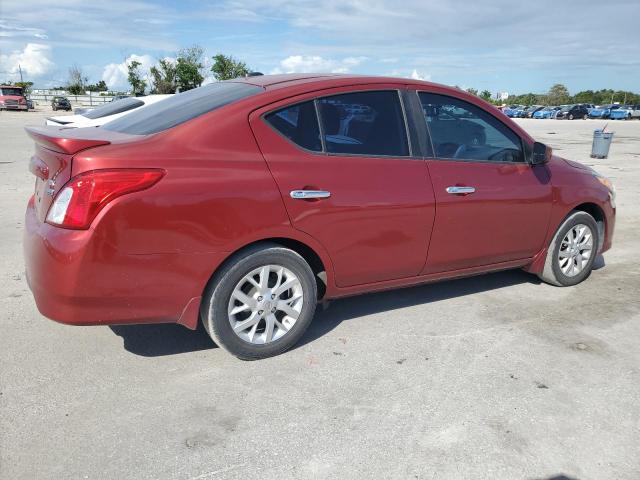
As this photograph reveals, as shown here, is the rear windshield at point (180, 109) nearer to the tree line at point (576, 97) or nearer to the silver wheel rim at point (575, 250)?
the silver wheel rim at point (575, 250)

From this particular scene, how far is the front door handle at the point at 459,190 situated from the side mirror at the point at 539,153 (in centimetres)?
73

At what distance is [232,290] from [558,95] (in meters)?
93.1

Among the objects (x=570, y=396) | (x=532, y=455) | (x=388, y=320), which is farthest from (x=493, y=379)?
(x=388, y=320)

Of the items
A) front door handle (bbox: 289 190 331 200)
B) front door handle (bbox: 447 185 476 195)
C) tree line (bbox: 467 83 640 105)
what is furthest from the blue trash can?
tree line (bbox: 467 83 640 105)

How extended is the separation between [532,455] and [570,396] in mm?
692

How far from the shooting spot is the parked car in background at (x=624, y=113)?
54312mm

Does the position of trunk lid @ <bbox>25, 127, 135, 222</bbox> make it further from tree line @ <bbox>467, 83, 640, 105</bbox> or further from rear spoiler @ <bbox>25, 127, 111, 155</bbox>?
tree line @ <bbox>467, 83, 640, 105</bbox>

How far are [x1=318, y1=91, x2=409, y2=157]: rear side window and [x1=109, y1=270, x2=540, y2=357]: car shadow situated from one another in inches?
51.2

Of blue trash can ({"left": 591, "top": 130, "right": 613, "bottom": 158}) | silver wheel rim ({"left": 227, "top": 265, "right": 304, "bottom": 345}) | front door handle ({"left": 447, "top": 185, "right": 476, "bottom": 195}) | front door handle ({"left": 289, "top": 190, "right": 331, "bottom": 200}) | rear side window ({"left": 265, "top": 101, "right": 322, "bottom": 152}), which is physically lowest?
silver wheel rim ({"left": 227, "top": 265, "right": 304, "bottom": 345})

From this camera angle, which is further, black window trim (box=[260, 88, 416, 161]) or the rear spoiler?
black window trim (box=[260, 88, 416, 161])

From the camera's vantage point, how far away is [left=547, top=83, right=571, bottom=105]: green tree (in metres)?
84.5

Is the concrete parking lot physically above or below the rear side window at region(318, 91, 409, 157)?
below

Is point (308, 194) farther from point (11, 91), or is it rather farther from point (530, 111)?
point (530, 111)

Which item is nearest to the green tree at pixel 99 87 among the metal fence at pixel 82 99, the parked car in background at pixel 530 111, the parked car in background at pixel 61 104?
the metal fence at pixel 82 99
